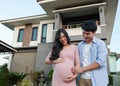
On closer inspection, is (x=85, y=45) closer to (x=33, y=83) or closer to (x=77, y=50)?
(x=77, y=50)

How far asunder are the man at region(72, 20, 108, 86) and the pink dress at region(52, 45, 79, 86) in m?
0.07

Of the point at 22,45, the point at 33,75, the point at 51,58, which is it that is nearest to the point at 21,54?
the point at 22,45

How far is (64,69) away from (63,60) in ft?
0.36

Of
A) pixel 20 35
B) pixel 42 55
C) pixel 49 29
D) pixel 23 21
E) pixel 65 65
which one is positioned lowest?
pixel 65 65

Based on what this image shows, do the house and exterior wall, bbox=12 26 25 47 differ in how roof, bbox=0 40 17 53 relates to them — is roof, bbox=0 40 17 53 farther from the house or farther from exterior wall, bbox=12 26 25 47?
exterior wall, bbox=12 26 25 47

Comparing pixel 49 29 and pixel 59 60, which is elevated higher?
pixel 49 29

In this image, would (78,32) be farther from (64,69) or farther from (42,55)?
(64,69)

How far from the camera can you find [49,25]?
44.6ft

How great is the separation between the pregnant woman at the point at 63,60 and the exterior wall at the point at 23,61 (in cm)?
1127

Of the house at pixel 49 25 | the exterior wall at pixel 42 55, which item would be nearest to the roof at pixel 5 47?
the house at pixel 49 25

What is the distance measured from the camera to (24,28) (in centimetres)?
1492

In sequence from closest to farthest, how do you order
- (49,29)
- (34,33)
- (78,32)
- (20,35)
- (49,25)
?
(78,32) → (49,29) → (49,25) → (34,33) → (20,35)

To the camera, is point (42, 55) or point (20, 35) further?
point (20, 35)

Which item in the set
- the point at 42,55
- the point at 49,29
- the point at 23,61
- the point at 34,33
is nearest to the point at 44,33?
the point at 49,29
